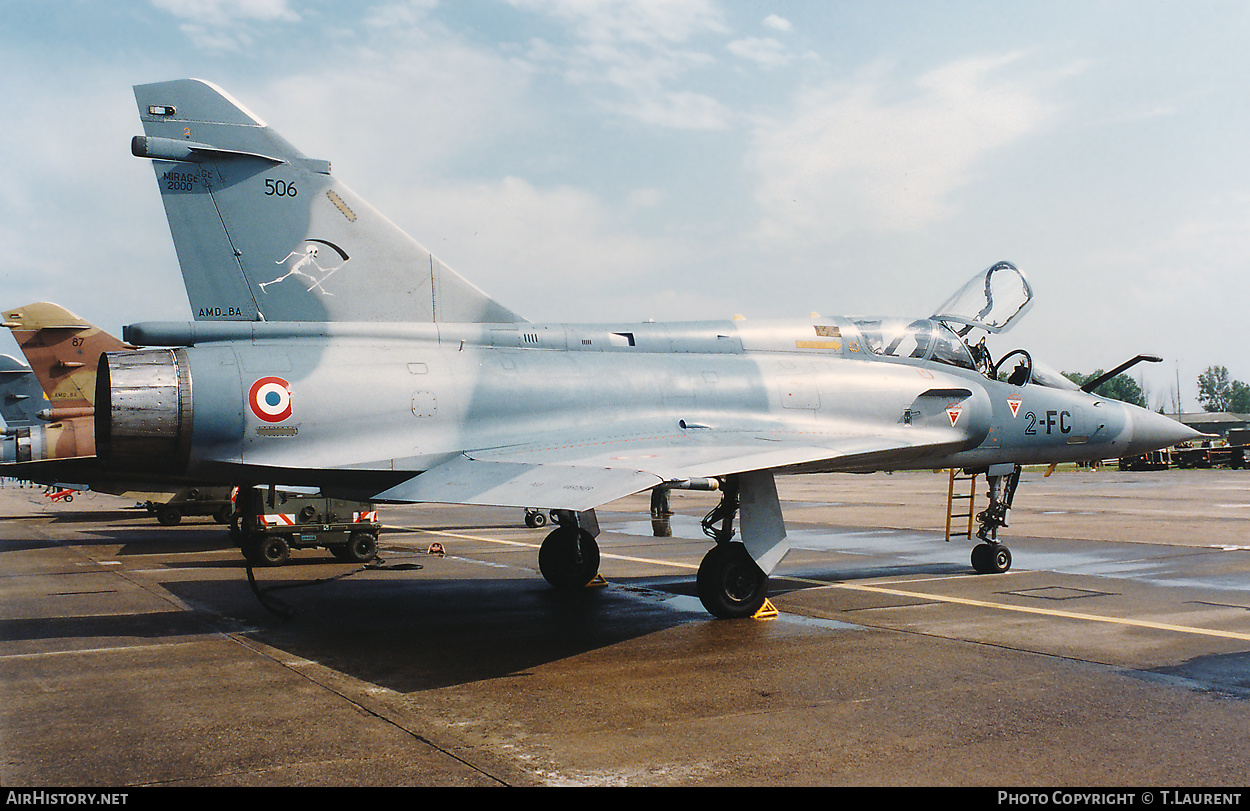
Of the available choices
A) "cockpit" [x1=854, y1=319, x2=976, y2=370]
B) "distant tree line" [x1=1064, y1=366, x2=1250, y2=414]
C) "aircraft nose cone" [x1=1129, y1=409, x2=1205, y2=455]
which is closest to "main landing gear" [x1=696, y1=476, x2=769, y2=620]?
"cockpit" [x1=854, y1=319, x2=976, y2=370]

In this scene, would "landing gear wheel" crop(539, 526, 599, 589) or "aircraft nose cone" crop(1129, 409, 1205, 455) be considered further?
"aircraft nose cone" crop(1129, 409, 1205, 455)

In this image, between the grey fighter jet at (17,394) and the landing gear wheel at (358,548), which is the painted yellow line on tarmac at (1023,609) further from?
the grey fighter jet at (17,394)

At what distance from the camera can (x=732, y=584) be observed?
9430 millimetres

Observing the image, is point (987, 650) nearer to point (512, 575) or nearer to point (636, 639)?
point (636, 639)

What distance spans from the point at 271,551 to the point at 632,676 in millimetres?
10800

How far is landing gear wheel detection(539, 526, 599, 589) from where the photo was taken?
11773mm

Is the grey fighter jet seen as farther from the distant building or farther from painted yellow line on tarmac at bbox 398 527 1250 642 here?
the distant building

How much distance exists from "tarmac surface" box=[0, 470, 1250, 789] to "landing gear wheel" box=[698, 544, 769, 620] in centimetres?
30

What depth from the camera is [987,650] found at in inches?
306

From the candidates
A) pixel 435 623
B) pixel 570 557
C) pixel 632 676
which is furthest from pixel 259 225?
pixel 632 676

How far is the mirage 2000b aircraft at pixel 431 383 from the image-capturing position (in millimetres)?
7805

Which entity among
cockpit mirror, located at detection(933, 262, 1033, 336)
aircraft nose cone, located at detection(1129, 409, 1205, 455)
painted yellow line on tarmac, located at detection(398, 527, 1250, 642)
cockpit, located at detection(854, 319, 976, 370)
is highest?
cockpit mirror, located at detection(933, 262, 1033, 336)

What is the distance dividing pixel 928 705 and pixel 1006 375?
7.59 meters
